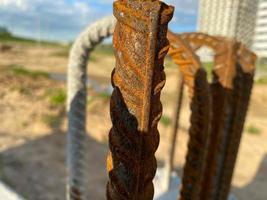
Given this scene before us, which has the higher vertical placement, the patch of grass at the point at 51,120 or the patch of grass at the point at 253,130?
the patch of grass at the point at 51,120

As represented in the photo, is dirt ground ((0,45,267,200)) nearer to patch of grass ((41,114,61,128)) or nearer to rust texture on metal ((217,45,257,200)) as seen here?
patch of grass ((41,114,61,128))

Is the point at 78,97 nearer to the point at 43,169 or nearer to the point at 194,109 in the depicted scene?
the point at 194,109

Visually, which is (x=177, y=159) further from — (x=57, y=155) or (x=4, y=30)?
(x=4, y=30)

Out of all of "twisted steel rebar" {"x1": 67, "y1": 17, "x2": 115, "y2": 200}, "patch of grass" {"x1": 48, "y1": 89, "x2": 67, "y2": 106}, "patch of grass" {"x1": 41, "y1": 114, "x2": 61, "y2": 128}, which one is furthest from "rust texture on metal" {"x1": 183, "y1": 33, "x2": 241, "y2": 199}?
"patch of grass" {"x1": 48, "y1": 89, "x2": 67, "y2": 106}

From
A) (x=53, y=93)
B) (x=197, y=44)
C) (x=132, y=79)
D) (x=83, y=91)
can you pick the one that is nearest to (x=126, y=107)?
(x=132, y=79)

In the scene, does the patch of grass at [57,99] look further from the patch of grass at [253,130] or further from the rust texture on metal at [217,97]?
the rust texture on metal at [217,97]

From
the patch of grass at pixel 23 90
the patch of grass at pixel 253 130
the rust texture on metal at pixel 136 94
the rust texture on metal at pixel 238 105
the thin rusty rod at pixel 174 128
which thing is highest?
the rust texture on metal at pixel 136 94

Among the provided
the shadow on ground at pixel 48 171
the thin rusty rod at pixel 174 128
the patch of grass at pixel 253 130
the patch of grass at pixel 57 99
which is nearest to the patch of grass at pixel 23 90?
the patch of grass at pixel 57 99

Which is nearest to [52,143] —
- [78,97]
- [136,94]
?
[78,97]
